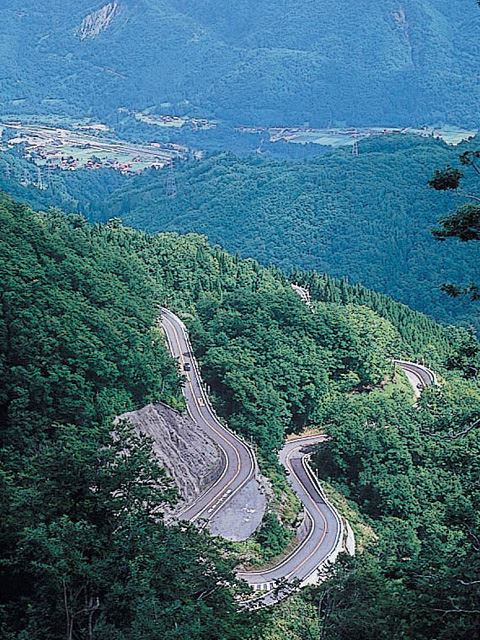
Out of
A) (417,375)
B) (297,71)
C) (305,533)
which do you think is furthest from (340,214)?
(297,71)

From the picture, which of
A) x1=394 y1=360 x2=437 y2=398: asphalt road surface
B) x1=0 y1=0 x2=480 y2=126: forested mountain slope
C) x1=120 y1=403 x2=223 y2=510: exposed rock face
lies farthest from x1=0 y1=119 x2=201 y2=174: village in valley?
x1=120 y1=403 x2=223 y2=510: exposed rock face

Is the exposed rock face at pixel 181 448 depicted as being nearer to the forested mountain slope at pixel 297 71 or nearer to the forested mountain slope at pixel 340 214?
the forested mountain slope at pixel 340 214

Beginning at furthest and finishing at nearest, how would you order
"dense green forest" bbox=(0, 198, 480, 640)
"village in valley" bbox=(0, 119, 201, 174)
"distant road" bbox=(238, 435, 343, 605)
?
"village in valley" bbox=(0, 119, 201, 174), "distant road" bbox=(238, 435, 343, 605), "dense green forest" bbox=(0, 198, 480, 640)

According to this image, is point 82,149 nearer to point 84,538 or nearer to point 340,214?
point 340,214

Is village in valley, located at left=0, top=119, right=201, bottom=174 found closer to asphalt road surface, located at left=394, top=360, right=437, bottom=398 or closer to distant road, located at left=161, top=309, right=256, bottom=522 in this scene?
asphalt road surface, located at left=394, top=360, right=437, bottom=398

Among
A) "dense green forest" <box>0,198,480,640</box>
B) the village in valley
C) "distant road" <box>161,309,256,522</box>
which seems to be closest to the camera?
"dense green forest" <box>0,198,480,640</box>

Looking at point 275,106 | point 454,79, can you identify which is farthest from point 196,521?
point 454,79
